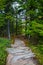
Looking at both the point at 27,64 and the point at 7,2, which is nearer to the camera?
the point at 27,64

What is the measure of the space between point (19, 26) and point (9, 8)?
6.14 metres

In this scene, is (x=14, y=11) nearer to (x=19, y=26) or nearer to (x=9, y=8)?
(x=9, y=8)

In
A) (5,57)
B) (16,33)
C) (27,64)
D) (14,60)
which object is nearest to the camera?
(27,64)

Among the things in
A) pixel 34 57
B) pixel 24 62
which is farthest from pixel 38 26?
pixel 24 62

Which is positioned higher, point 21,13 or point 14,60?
point 14,60

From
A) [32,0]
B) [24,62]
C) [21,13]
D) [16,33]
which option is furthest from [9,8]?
[24,62]

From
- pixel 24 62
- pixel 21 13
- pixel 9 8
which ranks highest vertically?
pixel 24 62

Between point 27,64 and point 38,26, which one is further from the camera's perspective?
point 38,26

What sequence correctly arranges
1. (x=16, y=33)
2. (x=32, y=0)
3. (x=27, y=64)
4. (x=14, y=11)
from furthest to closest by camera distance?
(x=16, y=33) → (x=14, y=11) → (x=32, y=0) → (x=27, y=64)

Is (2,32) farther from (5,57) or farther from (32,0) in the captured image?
(5,57)

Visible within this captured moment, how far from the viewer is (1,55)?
931 cm

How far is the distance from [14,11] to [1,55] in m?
15.4

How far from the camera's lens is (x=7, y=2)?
68.7 feet

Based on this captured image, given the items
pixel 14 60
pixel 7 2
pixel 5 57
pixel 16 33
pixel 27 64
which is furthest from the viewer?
pixel 16 33
